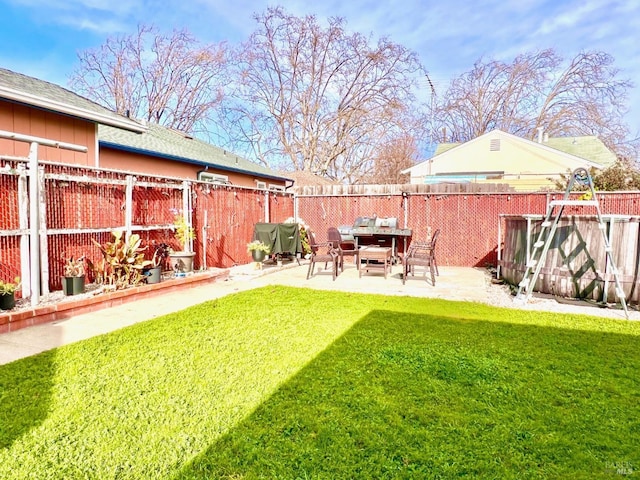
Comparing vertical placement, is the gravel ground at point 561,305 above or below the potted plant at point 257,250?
below

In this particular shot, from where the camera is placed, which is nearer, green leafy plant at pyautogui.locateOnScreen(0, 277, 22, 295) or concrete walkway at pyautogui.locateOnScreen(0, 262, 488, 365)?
concrete walkway at pyautogui.locateOnScreen(0, 262, 488, 365)

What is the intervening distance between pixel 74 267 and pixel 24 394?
302 cm

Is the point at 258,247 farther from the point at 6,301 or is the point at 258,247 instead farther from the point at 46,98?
the point at 6,301

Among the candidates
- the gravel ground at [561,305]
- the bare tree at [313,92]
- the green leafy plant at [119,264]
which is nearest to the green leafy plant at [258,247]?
the green leafy plant at [119,264]

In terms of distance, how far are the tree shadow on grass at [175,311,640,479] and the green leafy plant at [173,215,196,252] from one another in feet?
13.9

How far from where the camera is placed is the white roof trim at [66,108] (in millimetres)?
5152

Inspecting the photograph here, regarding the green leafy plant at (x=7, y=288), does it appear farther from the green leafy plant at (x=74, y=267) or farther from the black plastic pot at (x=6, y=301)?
the green leafy plant at (x=74, y=267)

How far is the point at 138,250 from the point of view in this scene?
6.00 meters

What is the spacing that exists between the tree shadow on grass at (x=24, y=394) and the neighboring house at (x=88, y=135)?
398cm

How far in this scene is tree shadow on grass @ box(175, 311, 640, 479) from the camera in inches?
74.0

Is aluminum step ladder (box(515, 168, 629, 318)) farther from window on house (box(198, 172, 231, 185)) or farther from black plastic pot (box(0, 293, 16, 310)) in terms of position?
window on house (box(198, 172, 231, 185))

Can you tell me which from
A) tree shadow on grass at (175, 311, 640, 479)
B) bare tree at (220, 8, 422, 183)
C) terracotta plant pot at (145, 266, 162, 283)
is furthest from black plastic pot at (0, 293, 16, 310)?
bare tree at (220, 8, 422, 183)

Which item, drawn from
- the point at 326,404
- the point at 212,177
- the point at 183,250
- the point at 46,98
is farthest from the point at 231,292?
the point at 212,177

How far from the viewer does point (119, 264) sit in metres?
5.47
